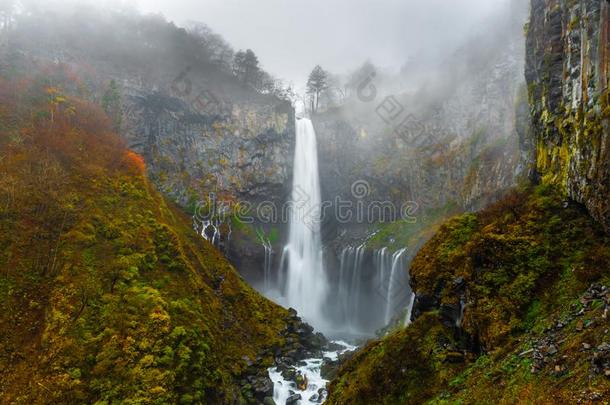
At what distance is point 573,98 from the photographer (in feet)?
44.0

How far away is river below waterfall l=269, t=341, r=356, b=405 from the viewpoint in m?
23.3

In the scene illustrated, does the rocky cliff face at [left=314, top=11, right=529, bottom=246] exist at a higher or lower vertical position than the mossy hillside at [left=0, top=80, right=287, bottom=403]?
higher

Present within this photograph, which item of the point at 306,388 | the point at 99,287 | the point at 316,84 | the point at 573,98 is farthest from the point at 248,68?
the point at 573,98

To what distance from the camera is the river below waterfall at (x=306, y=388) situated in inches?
917

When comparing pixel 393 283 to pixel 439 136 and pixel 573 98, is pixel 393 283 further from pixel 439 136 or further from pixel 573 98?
pixel 573 98

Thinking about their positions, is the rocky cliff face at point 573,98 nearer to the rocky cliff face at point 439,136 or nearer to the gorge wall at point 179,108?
the rocky cliff face at point 439,136

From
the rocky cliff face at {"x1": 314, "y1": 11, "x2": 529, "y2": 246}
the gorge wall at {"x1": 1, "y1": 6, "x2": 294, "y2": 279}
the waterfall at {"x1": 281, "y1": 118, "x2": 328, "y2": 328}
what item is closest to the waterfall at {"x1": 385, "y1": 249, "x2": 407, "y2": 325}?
the waterfall at {"x1": 281, "y1": 118, "x2": 328, "y2": 328}

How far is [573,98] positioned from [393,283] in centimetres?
3001

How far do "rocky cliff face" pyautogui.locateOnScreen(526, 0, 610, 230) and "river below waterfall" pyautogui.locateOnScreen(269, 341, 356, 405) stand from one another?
58.4 feet

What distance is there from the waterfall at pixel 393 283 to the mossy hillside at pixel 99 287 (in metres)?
12.3

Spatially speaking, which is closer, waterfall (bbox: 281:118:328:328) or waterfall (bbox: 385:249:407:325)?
waterfall (bbox: 385:249:407:325)

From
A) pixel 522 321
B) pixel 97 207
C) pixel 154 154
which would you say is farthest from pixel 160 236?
pixel 522 321

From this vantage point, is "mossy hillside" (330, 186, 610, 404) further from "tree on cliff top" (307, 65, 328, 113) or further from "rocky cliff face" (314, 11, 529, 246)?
"tree on cliff top" (307, 65, 328, 113)

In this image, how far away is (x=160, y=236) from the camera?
29016 mm
